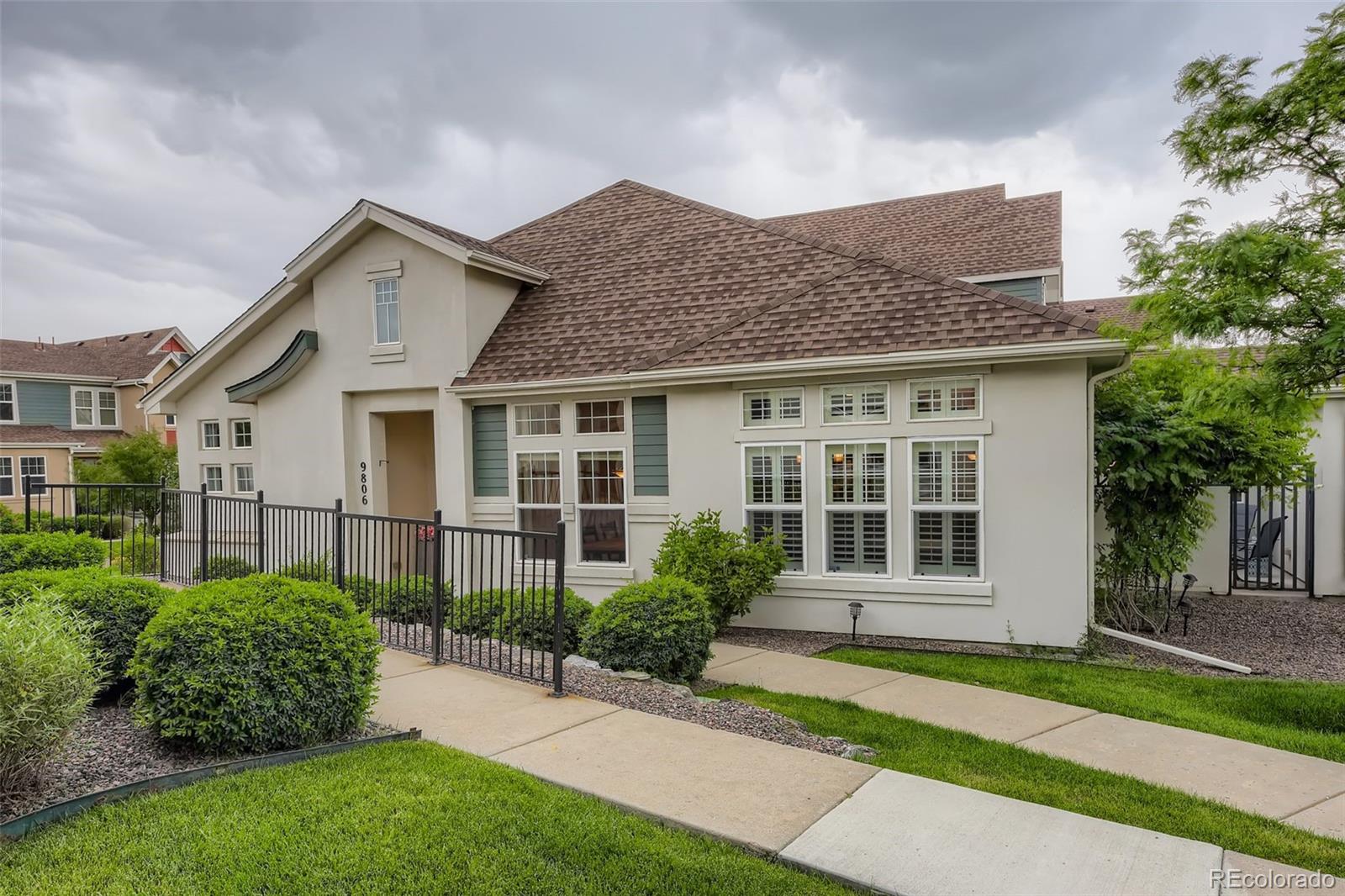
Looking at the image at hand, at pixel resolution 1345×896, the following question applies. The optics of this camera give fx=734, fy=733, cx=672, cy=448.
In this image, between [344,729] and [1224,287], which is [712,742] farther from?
[1224,287]

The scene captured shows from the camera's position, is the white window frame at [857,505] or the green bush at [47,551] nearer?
the green bush at [47,551]

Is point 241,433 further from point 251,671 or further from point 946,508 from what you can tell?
point 946,508

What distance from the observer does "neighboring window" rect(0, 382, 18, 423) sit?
1115 inches

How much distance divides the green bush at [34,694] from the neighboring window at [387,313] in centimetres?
855

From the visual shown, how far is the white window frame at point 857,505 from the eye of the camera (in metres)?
8.53

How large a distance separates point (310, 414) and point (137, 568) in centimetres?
335

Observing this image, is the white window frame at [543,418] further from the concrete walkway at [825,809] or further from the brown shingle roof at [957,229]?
the brown shingle roof at [957,229]

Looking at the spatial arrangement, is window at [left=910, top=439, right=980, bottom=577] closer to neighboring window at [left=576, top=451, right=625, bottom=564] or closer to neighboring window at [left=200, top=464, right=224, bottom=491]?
neighboring window at [left=576, top=451, right=625, bottom=564]

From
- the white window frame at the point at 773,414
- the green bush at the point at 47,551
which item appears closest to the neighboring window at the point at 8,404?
the green bush at the point at 47,551

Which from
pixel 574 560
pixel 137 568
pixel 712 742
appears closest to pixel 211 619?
pixel 712 742

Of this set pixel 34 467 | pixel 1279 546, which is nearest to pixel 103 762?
pixel 1279 546

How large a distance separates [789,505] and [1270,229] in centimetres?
523

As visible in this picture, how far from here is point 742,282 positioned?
1074cm

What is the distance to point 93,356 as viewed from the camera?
32.2m
